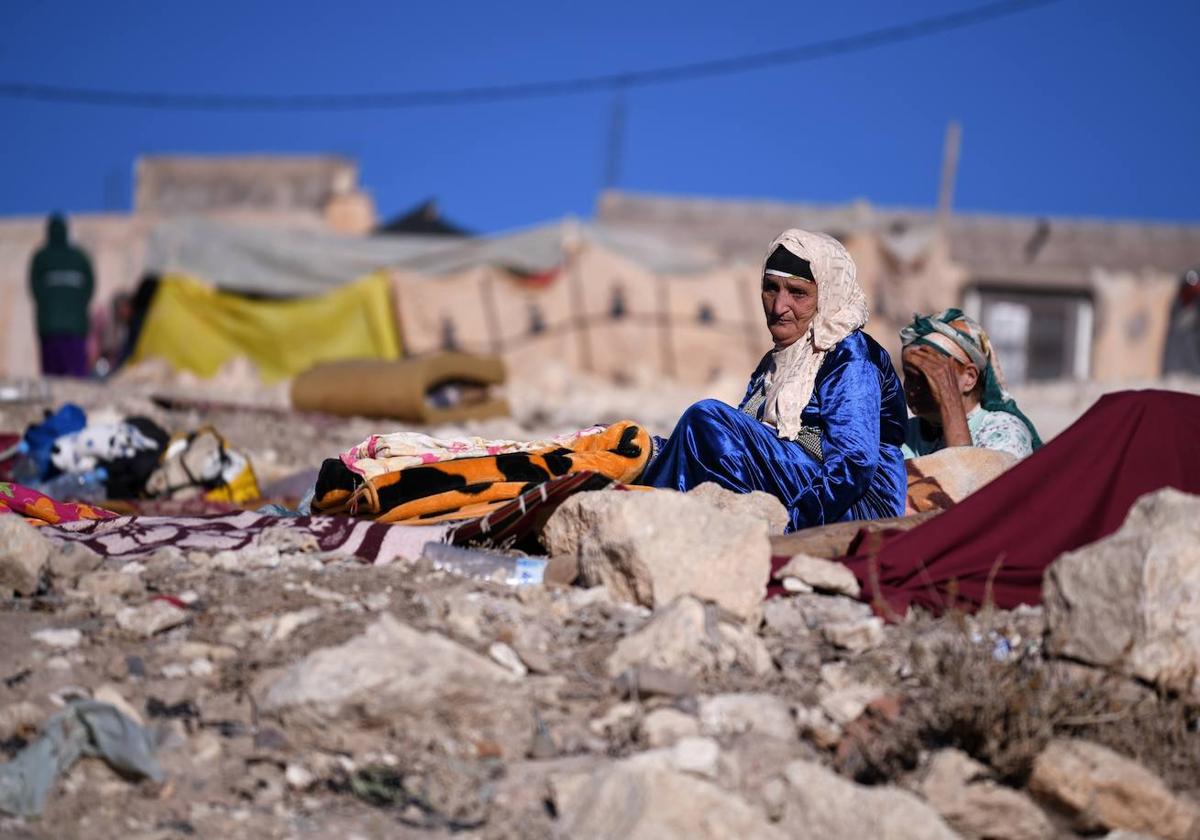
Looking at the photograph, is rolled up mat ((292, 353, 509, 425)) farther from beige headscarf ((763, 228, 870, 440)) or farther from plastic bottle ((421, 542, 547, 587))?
plastic bottle ((421, 542, 547, 587))

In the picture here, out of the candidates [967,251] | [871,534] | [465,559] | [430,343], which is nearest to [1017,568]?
[871,534]

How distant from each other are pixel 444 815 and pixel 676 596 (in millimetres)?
892

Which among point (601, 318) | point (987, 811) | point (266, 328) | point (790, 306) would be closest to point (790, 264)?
point (790, 306)

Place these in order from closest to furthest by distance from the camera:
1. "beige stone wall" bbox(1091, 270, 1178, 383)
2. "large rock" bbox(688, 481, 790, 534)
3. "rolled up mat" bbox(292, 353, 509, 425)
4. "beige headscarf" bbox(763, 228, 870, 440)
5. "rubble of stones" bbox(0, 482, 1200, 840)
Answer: "rubble of stones" bbox(0, 482, 1200, 840), "large rock" bbox(688, 481, 790, 534), "beige headscarf" bbox(763, 228, 870, 440), "rolled up mat" bbox(292, 353, 509, 425), "beige stone wall" bbox(1091, 270, 1178, 383)

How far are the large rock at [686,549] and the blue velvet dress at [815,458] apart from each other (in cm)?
85

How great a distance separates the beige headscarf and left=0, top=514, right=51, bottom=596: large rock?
7.41 ft

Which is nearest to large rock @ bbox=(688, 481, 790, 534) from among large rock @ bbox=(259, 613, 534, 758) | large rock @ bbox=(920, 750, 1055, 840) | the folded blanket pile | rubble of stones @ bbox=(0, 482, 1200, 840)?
the folded blanket pile

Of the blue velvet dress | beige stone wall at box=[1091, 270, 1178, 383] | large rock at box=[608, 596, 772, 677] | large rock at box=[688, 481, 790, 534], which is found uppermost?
the blue velvet dress

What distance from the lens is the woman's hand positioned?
502cm

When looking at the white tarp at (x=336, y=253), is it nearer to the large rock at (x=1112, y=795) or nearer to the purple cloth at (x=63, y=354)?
the purple cloth at (x=63, y=354)

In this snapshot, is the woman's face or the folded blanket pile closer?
the folded blanket pile

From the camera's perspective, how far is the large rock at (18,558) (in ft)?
12.1

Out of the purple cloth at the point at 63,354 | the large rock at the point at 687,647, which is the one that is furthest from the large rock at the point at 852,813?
the purple cloth at the point at 63,354

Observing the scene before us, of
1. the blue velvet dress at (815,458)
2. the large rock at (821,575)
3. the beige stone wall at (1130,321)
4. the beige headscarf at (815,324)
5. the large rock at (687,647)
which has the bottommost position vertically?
the beige stone wall at (1130,321)
